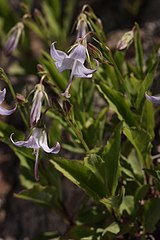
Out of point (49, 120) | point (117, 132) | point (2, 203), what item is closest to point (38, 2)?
point (49, 120)

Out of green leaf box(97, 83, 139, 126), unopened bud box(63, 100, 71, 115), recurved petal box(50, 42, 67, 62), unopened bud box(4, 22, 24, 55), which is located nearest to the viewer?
recurved petal box(50, 42, 67, 62)

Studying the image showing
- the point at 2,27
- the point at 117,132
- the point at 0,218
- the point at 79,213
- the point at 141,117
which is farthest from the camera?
the point at 2,27

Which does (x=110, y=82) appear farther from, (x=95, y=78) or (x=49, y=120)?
(x=49, y=120)

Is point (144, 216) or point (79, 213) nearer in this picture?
point (144, 216)

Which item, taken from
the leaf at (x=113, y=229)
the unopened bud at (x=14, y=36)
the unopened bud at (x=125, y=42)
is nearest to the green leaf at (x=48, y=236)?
the leaf at (x=113, y=229)

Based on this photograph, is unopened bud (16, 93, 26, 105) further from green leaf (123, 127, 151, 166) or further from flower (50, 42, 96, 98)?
green leaf (123, 127, 151, 166)

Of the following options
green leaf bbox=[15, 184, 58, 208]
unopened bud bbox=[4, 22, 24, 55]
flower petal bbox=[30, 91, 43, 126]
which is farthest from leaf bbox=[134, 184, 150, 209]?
unopened bud bbox=[4, 22, 24, 55]

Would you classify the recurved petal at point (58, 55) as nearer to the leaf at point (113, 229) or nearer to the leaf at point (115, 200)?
the leaf at point (115, 200)

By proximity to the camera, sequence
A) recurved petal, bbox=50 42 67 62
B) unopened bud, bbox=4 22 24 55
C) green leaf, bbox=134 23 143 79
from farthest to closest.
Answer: unopened bud, bbox=4 22 24 55
green leaf, bbox=134 23 143 79
recurved petal, bbox=50 42 67 62
